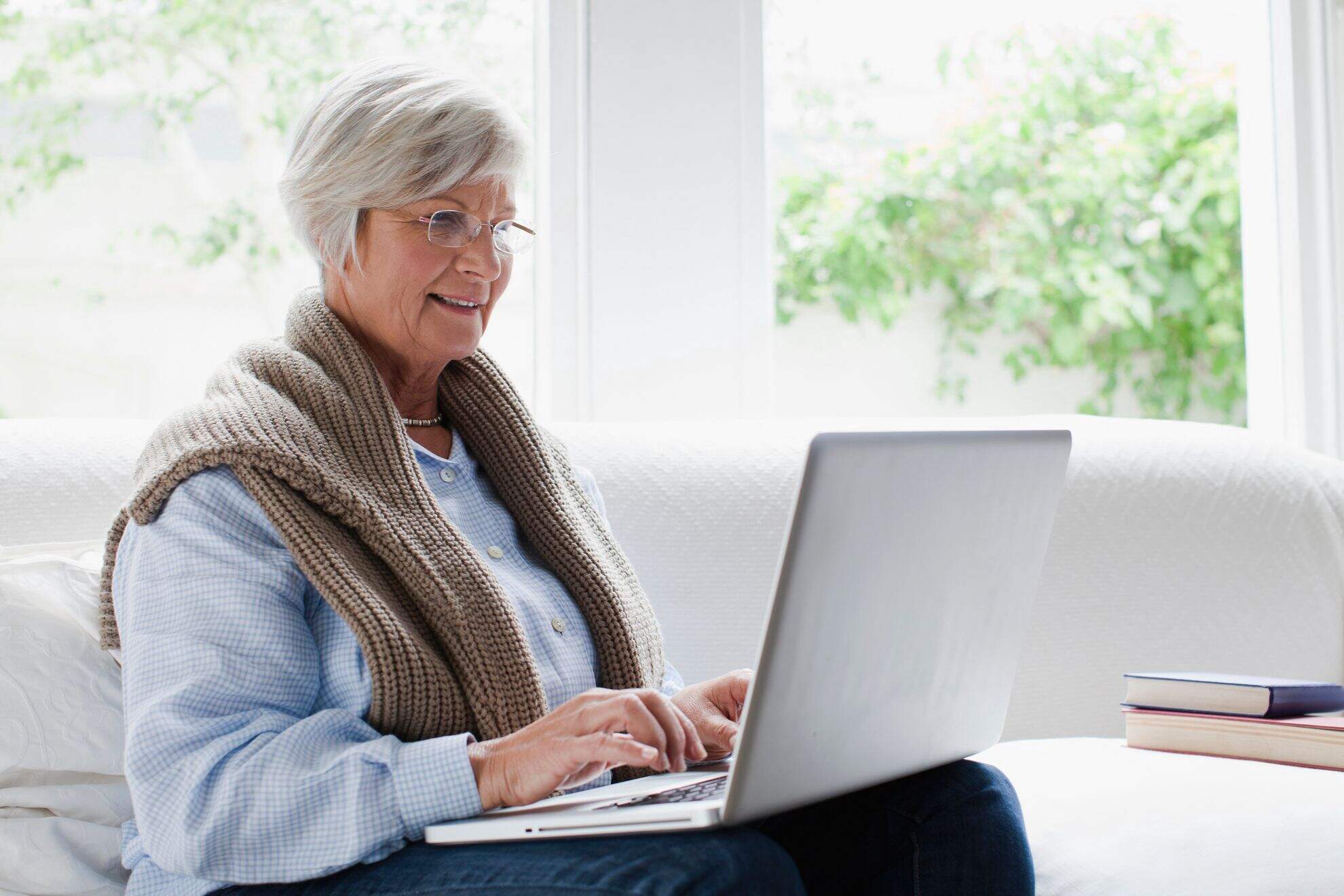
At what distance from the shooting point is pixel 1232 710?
1.54 metres

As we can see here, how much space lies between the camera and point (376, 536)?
1.17 metres

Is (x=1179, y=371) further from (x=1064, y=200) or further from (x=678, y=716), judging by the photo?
(x=678, y=716)

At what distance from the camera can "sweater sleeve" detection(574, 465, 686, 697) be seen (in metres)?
1.51

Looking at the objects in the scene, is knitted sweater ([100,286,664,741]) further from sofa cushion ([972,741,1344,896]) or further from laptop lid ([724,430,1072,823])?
sofa cushion ([972,741,1344,896])

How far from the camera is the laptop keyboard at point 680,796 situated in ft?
3.08

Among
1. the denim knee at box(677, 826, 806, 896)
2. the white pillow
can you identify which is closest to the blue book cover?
the denim knee at box(677, 826, 806, 896)

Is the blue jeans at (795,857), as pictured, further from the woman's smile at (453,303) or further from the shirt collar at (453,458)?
the woman's smile at (453,303)

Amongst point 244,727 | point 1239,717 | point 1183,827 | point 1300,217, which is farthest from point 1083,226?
point 244,727

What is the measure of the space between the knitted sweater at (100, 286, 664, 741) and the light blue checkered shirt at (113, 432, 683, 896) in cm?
3

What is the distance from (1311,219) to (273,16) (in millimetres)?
2130

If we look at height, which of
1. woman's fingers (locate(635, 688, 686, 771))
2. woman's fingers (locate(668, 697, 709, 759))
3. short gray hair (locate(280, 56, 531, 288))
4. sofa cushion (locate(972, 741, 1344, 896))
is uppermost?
short gray hair (locate(280, 56, 531, 288))

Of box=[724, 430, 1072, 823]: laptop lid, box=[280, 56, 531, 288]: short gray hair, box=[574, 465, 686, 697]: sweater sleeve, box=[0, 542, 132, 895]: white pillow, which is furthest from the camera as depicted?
box=[574, 465, 686, 697]: sweater sleeve

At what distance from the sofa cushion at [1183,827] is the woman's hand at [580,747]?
541 millimetres

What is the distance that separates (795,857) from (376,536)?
1.66 feet
